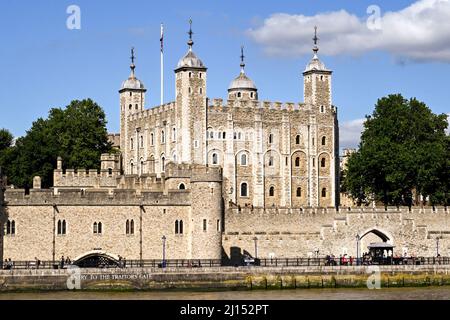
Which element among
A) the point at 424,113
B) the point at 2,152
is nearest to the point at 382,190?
the point at 424,113

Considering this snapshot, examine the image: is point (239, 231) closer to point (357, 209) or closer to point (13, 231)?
point (357, 209)

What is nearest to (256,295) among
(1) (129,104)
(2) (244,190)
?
(2) (244,190)

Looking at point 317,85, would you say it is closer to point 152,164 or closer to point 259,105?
point 259,105

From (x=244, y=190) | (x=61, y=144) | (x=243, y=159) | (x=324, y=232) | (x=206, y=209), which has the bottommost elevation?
(x=324, y=232)

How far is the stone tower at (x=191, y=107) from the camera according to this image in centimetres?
10756

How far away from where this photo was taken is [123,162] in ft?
390

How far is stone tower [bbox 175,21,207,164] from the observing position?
353 feet

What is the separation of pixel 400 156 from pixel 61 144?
25.4 metres

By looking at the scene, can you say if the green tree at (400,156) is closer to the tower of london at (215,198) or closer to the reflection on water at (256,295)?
the tower of london at (215,198)

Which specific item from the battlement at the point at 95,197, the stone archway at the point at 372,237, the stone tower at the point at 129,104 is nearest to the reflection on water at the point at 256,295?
the battlement at the point at 95,197

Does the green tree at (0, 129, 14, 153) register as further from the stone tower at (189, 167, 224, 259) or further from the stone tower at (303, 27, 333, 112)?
the stone tower at (189, 167, 224, 259)

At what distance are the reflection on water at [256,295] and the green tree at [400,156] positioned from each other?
1041 inches

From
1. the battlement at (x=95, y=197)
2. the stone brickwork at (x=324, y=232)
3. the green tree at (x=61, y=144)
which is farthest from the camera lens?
the green tree at (x=61, y=144)

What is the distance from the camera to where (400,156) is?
98.6 m
